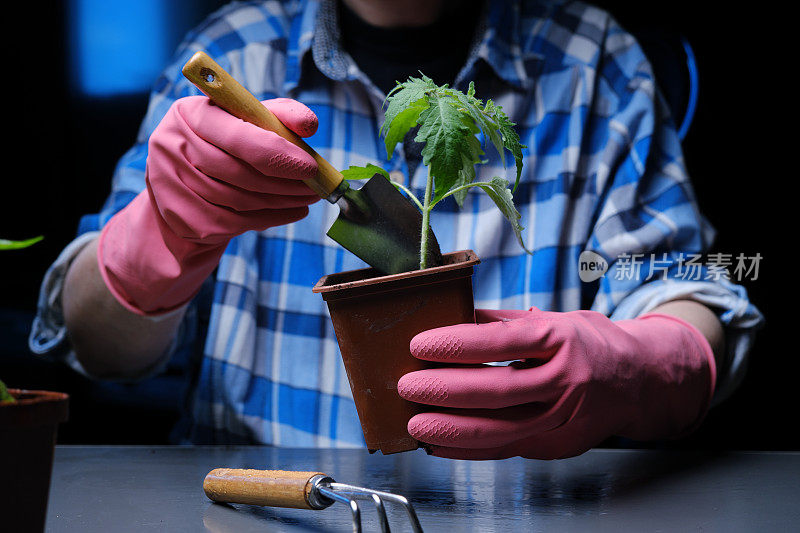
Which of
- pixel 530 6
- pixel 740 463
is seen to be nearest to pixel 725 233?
pixel 530 6

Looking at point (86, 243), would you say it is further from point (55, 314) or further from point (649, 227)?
point (649, 227)

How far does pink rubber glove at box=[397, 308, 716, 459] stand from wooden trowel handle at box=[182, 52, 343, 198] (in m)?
0.22

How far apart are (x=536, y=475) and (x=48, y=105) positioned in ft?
5.17

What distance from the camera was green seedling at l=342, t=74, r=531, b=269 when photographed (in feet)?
2.38

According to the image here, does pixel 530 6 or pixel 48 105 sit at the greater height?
pixel 530 6

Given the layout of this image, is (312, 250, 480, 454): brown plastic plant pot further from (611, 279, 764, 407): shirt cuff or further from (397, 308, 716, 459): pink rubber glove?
(611, 279, 764, 407): shirt cuff

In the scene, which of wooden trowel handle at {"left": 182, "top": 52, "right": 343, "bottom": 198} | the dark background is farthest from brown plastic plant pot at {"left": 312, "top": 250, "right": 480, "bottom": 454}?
the dark background

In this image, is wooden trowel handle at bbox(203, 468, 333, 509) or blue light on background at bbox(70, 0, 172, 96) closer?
wooden trowel handle at bbox(203, 468, 333, 509)

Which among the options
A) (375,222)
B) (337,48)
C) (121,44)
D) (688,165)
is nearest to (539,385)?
(375,222)

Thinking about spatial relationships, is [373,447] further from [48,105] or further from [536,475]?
Answer: [48,105]

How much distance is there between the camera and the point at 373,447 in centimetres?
75

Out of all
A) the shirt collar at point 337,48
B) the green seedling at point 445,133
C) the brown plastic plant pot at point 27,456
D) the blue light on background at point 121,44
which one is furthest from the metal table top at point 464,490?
the blue light on background at point 121,44

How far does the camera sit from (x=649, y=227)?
1305mm

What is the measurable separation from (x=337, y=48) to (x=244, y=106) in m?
0.66
